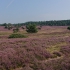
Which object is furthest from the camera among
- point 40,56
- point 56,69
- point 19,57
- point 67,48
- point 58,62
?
point 67,48

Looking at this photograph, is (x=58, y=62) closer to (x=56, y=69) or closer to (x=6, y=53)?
(x=56, y=69)

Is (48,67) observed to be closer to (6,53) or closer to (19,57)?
Result: (19,57)

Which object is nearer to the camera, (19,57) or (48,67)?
(48,67)

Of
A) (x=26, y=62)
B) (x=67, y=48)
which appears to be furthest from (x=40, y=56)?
(x=67, y=48)

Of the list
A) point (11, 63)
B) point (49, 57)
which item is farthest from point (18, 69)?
point (49, 57)

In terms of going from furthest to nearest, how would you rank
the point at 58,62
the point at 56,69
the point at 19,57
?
the point at 19,57 → the point at 58,62 → the point at 56,69

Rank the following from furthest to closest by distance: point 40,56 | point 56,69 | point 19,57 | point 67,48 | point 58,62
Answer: point 67,48 → point 40,56 → point 19,57 → point 58,62 → point 56,69

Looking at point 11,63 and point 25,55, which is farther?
point 25,55

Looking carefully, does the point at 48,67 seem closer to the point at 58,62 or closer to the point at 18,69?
the point at 58,62
